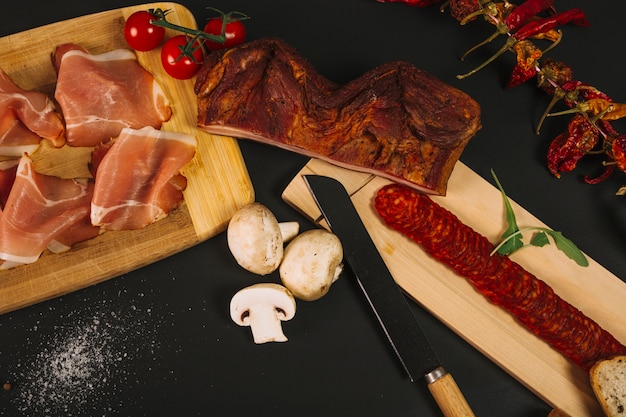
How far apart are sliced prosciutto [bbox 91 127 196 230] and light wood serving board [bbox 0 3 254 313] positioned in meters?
0.08

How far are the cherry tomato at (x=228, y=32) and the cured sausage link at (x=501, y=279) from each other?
1.26 meters

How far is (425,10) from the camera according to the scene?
3.93 m

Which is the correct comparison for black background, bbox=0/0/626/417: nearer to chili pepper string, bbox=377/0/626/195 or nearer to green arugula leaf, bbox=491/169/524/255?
chili pepper string, bbox=377/0/626/195

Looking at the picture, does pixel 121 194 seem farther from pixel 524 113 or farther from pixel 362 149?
pixel 524 113

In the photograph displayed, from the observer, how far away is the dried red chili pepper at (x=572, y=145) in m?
3.51

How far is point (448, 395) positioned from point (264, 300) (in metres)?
1.08

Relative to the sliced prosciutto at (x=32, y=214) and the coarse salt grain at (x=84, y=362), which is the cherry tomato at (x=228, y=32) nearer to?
the sliced prosciutto at (x=32, y=214)

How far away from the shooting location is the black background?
11.2 feet

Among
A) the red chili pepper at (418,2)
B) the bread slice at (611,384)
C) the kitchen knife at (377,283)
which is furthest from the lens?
the red chili pepper at (418,2)

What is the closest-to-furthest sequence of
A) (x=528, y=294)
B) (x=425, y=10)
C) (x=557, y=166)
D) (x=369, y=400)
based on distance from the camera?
(x=528, y=294) < (x=369, y=400) < (x=557, y=166) < (x=425, y=10)

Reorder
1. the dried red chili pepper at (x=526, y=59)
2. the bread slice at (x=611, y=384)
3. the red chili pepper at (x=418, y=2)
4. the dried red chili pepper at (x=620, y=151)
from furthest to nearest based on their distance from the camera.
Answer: the red chili pepper at (x=418, y=2)
the dried red chili pepper at (x=526, y=59)
the dried red chili pepper at (x=620, y=151)
the bread slice at (x=611, y=384)

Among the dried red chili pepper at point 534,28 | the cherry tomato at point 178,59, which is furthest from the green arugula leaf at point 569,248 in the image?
the cherry tomato at point 178,59

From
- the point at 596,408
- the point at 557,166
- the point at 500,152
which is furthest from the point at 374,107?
the point at 596,408

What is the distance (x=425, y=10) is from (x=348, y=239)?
64.3 inches
